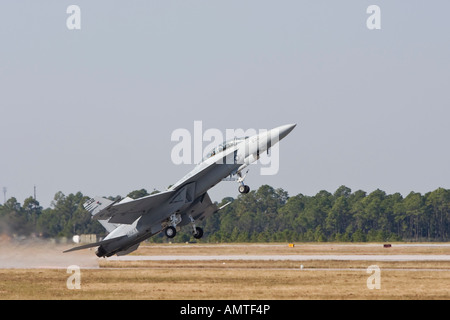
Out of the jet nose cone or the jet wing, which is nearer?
the jet nose cone

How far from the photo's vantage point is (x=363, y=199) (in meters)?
128

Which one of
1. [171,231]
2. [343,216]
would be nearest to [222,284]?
[171,231]

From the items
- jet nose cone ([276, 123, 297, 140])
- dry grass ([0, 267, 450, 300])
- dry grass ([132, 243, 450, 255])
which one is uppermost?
jet nose cone ([276, 123, 297, 140])

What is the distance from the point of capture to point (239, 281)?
35812 mm

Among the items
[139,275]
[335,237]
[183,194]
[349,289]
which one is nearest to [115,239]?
[139,275]

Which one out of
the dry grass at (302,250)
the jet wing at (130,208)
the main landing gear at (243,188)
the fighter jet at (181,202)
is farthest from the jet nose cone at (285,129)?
the dry grass at (302,250)

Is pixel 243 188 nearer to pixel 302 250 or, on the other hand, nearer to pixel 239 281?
pixel 239 281

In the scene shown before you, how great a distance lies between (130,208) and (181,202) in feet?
7.70

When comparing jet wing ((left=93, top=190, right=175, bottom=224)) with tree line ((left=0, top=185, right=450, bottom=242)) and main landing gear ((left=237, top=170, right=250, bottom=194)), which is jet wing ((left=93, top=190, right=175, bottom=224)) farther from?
tree line ((left=0, top=185, right=450, bottom=242))

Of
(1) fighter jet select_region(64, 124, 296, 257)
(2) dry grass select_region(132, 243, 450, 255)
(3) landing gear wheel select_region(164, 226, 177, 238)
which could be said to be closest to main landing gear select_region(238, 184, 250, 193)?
(1) fighter jet select_region(64, 124, 296, 257)

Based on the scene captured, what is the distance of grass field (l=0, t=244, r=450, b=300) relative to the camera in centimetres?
3121

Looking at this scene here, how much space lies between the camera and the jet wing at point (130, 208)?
120 feet

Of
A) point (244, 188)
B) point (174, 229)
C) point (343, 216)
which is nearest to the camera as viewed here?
point (244, 188)

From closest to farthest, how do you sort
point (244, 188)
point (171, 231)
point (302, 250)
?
point (244, 188) < point (171, 231) < point (302, 250)
